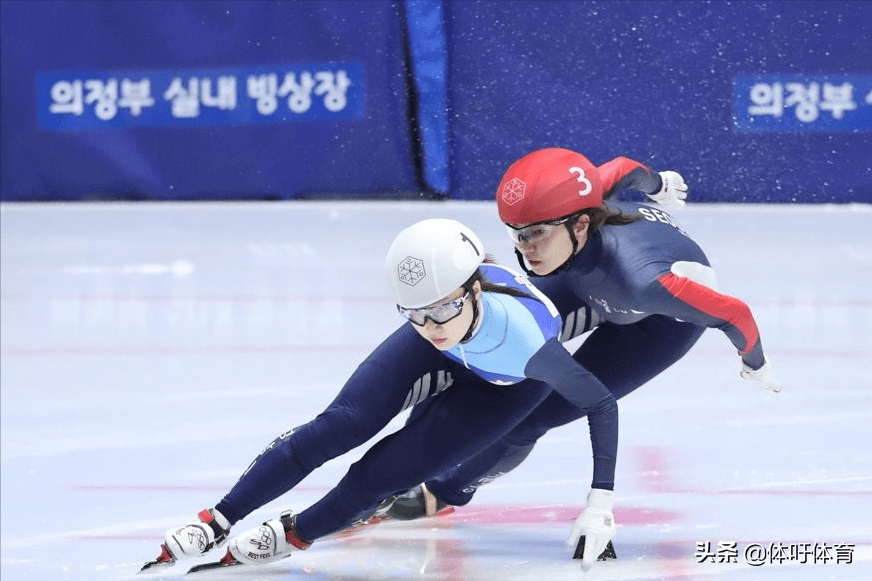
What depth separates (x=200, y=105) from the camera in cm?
779

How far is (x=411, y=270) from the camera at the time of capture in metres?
2.78

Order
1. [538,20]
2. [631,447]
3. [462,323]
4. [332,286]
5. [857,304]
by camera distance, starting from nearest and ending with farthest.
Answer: [462,323], [631,447], [857,304], [332,286], [538,20]

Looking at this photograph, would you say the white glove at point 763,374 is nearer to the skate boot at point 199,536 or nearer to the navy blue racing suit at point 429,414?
the navy blue racing suit at point 429,414

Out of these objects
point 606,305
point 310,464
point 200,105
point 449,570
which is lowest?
point 449,570

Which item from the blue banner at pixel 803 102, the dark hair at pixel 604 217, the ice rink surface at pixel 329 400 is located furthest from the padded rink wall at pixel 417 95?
the dark hair at pixel 604 217

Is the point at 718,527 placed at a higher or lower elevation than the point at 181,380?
lower

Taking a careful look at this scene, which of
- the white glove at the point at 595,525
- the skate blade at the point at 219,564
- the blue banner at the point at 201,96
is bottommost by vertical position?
the skate blade at the point at 219,564

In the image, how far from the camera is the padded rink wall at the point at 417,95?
23.6 ft

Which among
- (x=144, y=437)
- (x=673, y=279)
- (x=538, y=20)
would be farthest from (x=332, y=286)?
(x=673, y=279)

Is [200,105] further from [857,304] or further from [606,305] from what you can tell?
[606,305]

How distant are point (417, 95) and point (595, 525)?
5.01 m

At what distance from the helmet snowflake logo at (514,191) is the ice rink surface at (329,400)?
2.71 feet

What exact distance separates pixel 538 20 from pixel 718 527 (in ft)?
15.2

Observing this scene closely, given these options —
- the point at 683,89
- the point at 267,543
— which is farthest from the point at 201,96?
the point at 267,543
